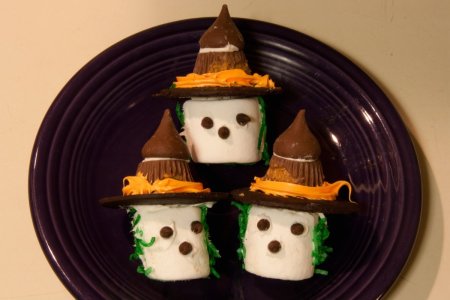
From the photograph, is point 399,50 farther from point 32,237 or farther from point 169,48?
point 32,237

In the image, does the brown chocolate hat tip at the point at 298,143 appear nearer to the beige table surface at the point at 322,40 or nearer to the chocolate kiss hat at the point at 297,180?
the chocolate kiss hat at the point at 297,180

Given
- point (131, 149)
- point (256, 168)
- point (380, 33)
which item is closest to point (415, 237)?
point (256, 168)

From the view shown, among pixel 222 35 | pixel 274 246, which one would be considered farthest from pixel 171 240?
pixel 222 35

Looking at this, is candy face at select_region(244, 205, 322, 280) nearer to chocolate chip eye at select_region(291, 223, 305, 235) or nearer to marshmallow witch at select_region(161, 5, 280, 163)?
chocolate chip eye at select_region(291, 223, 305, 235)

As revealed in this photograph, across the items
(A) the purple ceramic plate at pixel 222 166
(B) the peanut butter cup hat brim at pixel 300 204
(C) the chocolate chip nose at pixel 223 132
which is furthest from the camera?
(A) the purple ceramic plate at pixel 222 166

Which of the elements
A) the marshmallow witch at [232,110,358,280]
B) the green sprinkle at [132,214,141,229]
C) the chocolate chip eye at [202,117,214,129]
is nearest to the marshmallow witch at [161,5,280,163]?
the chocolate chip eye at [202,117,214,129]

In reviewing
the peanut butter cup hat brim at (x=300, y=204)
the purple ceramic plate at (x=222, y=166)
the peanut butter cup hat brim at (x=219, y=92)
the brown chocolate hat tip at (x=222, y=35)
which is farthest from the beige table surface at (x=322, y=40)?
the peanut butter cup hat brim at (x=300, y=204)
